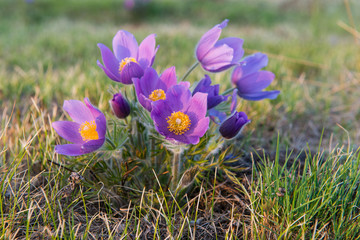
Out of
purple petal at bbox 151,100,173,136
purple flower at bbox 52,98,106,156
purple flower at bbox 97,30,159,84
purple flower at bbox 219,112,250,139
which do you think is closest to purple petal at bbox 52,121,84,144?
purple flower at bbox 52,98,106,156

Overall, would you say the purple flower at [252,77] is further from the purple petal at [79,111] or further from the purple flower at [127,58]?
the purple petal at [79,111]

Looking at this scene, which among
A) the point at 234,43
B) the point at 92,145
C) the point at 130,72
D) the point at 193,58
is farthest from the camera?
the point at 193,58

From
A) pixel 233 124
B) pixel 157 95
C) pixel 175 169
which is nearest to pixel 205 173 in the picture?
pixel 175 169

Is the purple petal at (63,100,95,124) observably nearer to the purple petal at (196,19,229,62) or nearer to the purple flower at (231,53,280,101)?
the purple petal at (196,19,229,62)

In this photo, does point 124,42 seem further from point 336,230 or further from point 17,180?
point 336,230

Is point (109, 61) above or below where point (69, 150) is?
above

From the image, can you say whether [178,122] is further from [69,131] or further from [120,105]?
[69,131]
